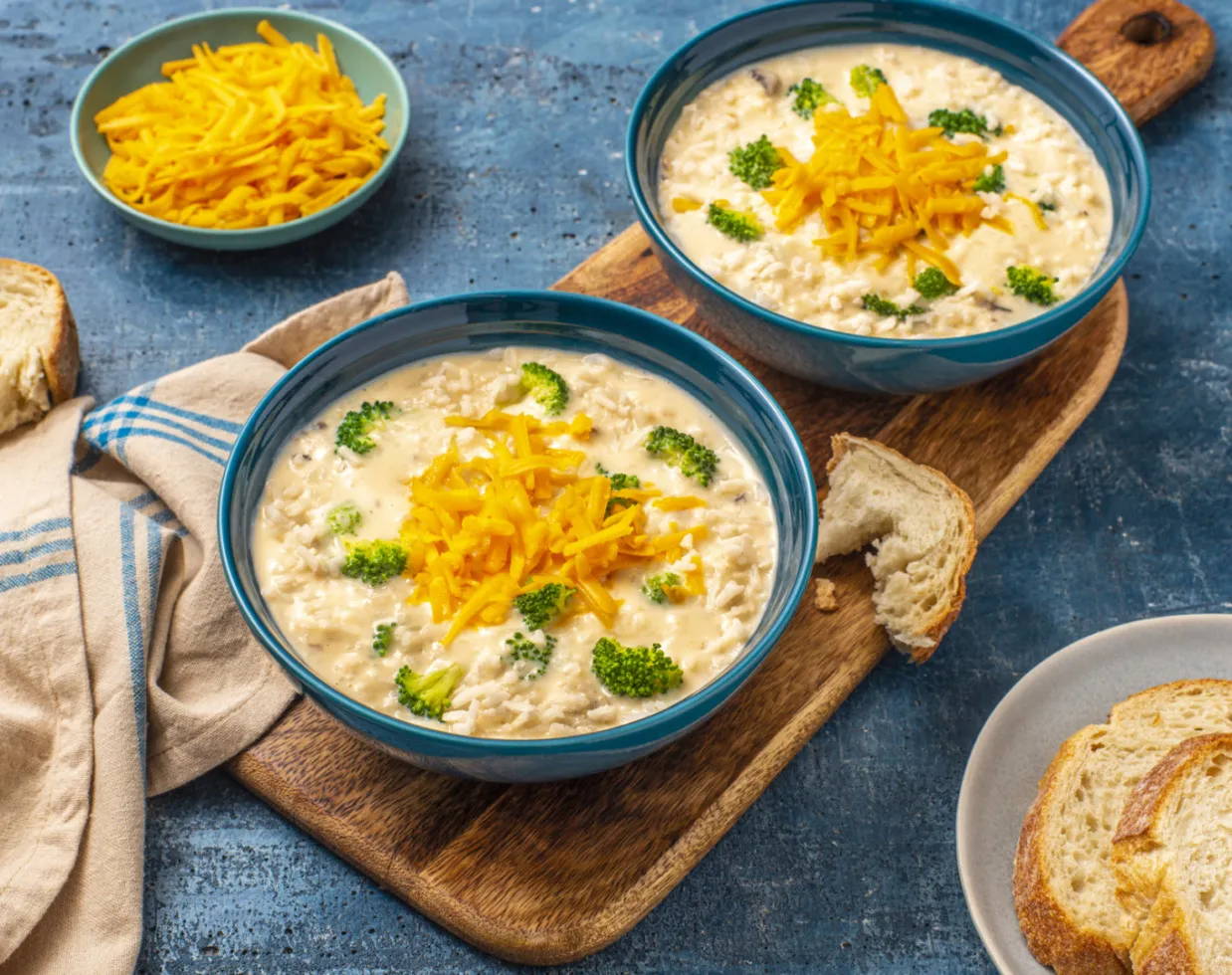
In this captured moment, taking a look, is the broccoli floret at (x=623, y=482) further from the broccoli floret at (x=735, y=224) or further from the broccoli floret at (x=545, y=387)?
the broccoli floret at (x=735, y=224)

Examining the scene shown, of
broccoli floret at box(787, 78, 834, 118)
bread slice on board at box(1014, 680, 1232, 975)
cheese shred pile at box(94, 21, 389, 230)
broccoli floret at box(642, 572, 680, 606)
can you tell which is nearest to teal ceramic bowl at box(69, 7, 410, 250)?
cheese shred pile at box(94, 21, 389, 230)

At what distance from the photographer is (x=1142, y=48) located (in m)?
5.25

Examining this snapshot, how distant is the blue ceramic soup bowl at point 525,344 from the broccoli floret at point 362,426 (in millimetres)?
132

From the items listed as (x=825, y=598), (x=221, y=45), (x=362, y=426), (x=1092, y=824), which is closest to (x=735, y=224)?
(x=825, y=598)

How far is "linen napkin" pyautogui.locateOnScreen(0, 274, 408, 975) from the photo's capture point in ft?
10.9

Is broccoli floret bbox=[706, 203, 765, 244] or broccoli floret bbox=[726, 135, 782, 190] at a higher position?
broccoli floret bbox=[726, 135, 782, 190]

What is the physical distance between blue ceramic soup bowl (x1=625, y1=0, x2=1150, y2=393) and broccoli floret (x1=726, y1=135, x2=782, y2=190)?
11.1 inches

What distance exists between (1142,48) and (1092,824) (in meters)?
3.17

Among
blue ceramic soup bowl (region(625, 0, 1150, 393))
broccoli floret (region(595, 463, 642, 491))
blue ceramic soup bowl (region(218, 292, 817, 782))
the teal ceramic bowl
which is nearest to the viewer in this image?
blue ceramic soup bowl (region(218, 292, 817, 782))

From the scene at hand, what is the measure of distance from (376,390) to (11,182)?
2214mm

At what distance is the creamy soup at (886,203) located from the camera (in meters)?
4.11

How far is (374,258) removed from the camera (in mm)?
4953

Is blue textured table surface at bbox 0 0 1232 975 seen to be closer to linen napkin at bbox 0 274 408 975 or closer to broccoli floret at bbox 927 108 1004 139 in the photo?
linen napkin at bbox 0 274 408 975

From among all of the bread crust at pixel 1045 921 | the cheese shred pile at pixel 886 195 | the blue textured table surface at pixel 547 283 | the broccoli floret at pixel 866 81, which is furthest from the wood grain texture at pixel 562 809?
the broccoli floret at pixel 866 81
